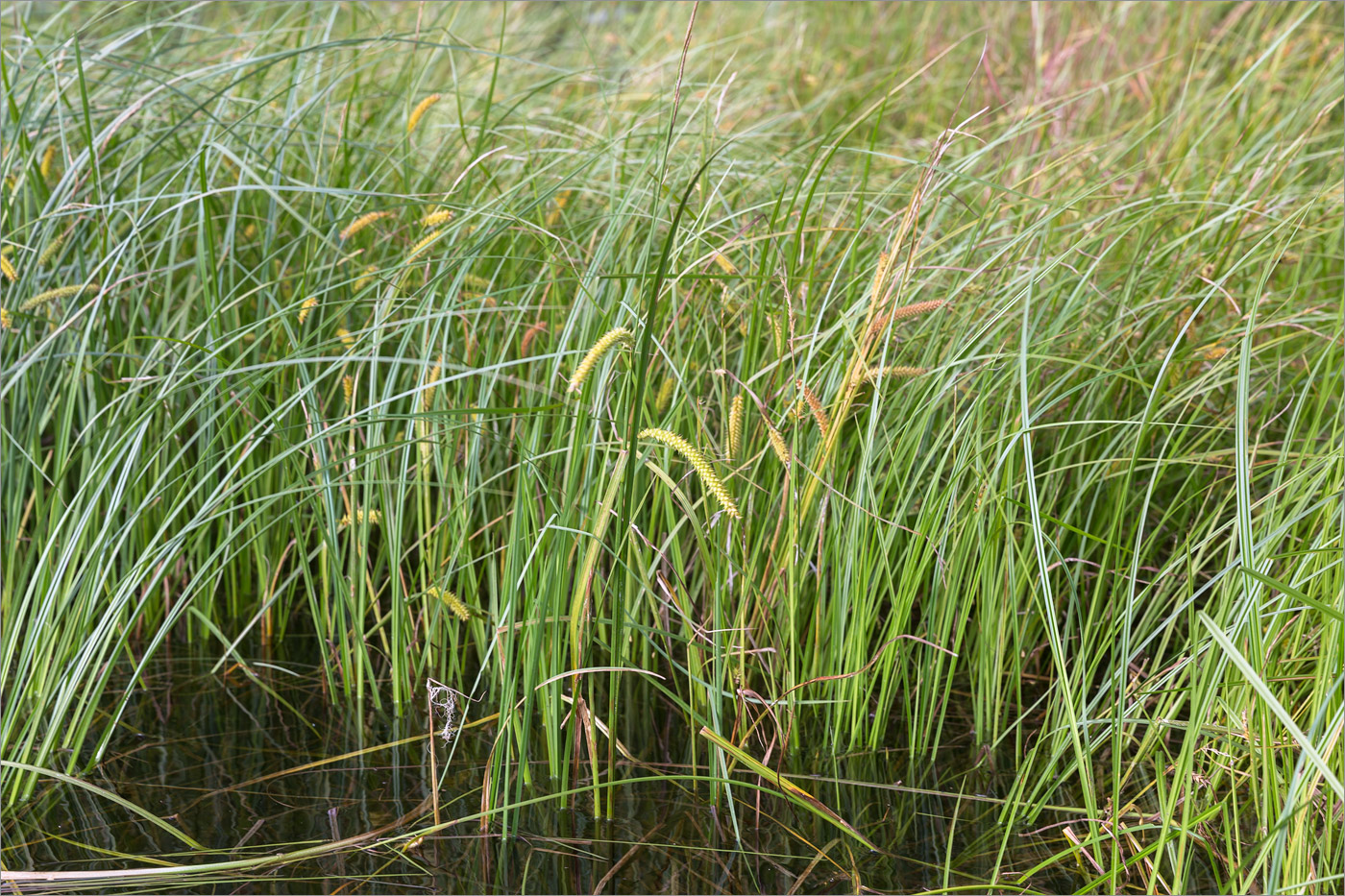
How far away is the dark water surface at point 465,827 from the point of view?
1514 mm

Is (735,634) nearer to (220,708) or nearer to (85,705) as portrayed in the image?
(220,708)

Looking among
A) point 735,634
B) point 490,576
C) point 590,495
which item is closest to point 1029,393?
point 735,634

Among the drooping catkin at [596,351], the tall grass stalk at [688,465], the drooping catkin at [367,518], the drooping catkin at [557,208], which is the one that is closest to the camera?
the drooping catkin at [596,351]

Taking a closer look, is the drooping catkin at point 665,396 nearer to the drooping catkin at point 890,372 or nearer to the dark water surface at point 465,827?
the drooping catkin at point 890,372

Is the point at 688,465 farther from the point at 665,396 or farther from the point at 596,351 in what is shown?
the point at 596,351

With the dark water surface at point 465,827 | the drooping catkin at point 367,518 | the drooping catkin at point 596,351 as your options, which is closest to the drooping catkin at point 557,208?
the drooping catkin at point 367,518

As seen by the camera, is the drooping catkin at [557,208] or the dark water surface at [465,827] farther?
the drooping catkin at [557,208]

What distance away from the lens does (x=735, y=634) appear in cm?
184

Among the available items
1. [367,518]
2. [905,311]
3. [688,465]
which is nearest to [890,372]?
[905,311]

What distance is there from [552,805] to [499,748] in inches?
6.0

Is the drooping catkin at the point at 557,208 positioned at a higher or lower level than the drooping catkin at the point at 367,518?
higher

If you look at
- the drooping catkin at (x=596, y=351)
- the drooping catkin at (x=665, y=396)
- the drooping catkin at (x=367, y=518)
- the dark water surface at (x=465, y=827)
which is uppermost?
the drooping catkin at (x=596, y=351)

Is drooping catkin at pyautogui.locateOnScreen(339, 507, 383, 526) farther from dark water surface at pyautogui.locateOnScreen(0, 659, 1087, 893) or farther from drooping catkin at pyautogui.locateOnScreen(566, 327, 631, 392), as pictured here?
drooping catkin at pyautogui.locateOnScreen(566, 327, 631, 392)

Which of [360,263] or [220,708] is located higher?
[360,263]
